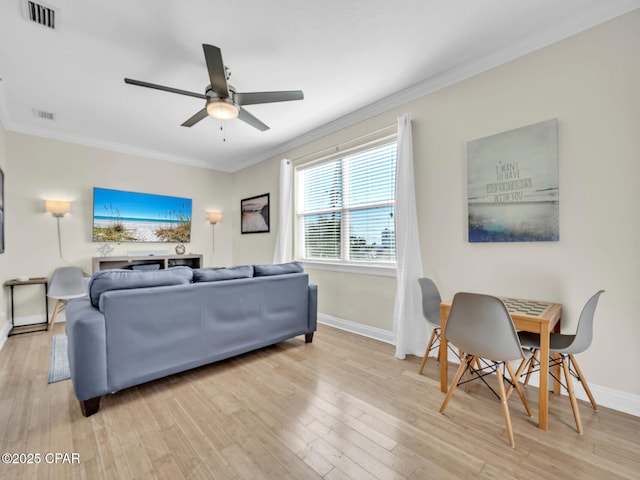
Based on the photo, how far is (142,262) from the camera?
4.73 meters

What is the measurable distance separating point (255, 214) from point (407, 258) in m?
3.34

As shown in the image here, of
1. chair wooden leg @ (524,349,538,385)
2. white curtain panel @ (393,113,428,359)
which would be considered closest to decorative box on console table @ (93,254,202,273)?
white curtain panel @ (393,113,428,359)

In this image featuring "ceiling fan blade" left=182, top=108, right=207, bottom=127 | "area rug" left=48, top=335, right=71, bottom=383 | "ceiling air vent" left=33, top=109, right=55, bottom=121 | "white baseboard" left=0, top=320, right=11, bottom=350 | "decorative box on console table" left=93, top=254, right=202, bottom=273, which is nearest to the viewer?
"area rug" left=48, top=335, right=71, bottom=383

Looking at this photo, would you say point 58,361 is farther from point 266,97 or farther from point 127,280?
point 266,97

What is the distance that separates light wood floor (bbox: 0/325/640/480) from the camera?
1.41m

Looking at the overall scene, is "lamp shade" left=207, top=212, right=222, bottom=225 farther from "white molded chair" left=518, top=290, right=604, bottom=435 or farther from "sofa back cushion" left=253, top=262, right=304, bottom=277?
"white molded chair" left=518, top=290, right=604, bottom=435

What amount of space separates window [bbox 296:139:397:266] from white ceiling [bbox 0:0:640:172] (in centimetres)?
64

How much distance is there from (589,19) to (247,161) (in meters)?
4.90

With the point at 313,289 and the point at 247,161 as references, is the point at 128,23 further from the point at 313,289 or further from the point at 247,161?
the point at 247,161

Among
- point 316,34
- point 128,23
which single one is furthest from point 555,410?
point 128,23

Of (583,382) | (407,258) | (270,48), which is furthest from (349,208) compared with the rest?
(583,382)

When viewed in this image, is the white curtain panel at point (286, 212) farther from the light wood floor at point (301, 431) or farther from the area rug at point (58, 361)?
the area rug at point (58, 361)

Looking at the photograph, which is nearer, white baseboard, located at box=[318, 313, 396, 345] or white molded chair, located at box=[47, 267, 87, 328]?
white baseboard, located at box=[318, 313, 396, 345]

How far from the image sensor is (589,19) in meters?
2.00
